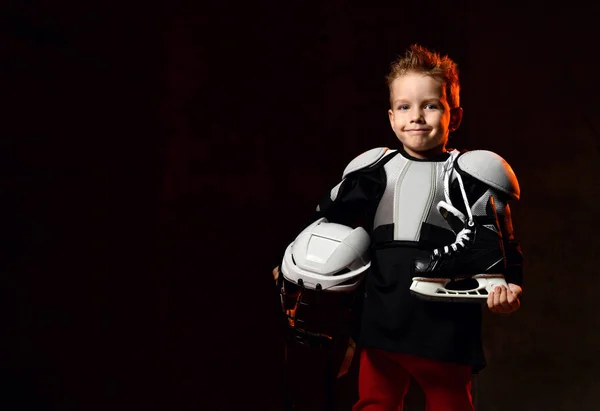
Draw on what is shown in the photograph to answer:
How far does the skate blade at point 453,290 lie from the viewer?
56.4 inches

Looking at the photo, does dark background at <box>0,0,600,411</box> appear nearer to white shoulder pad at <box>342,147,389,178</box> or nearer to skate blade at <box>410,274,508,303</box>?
white shoulder pad at <box>342,147,389,178</box>

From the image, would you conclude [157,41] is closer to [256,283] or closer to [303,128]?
[303,128]

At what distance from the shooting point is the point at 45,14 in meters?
2.02

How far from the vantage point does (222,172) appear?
2307 mm

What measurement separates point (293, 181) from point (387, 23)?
701mm

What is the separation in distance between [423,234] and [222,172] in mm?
970

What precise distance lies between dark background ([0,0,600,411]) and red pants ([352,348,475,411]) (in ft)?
2.66

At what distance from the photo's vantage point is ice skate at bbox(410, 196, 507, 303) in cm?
144

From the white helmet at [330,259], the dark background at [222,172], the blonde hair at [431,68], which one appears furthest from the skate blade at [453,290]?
the dark background at [222,172]

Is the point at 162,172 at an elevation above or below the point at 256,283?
above

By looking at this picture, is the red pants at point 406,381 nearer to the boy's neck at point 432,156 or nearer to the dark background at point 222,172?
the boy's neck at point 432,156

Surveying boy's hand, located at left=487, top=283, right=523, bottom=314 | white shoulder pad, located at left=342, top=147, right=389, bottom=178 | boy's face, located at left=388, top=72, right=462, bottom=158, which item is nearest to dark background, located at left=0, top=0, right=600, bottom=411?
white shoulder pad, located at left=342, top=147, right=389, bottom=178

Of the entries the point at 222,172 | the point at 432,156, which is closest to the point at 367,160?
the point at 432,156

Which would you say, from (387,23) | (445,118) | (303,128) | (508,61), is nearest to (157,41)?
(303,128)
